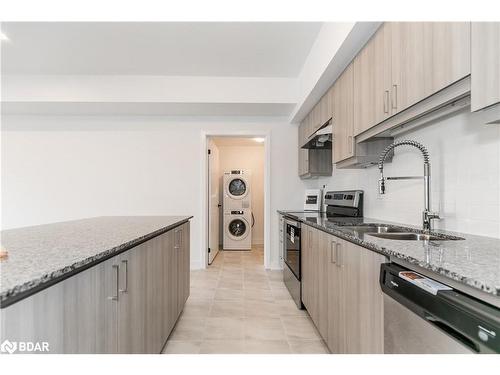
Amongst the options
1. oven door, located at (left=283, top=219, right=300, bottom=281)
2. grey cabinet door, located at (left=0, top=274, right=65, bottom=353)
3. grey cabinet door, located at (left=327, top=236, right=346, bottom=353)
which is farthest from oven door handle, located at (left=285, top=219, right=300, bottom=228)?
grey cabinet door, located at (left=0, top=274, right=65, bottom=353)

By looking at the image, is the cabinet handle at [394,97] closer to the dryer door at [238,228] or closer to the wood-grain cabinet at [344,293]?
the wood-grain cabinet at [344,293]

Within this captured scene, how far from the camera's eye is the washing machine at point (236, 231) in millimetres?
5637

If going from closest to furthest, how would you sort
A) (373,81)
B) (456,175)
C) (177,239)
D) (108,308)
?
(108,308), (456,175), (373,81), (177,239)

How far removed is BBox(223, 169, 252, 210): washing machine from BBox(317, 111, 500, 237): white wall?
3.59 meters

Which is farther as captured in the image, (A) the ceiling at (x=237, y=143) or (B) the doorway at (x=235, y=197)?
(A) the ceiling at (x=237, y=143)

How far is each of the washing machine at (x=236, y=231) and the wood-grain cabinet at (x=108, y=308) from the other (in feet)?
11.8

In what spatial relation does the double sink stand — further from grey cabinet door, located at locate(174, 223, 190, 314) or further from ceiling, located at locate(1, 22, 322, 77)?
ceiling, located at locate(1, 22, 322, 77)

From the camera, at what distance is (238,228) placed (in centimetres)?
570

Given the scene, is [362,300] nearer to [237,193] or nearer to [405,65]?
[405,65]

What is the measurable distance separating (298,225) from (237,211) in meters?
3.02

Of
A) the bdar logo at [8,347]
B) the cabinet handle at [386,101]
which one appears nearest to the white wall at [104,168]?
the cabinet handle at [386,101]

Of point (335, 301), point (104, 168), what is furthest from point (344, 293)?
point (104, 168)

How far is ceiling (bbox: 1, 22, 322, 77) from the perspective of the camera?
2547 millimetres

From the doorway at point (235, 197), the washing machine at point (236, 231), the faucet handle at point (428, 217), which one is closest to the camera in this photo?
the faucet handle at point (428, 217)
